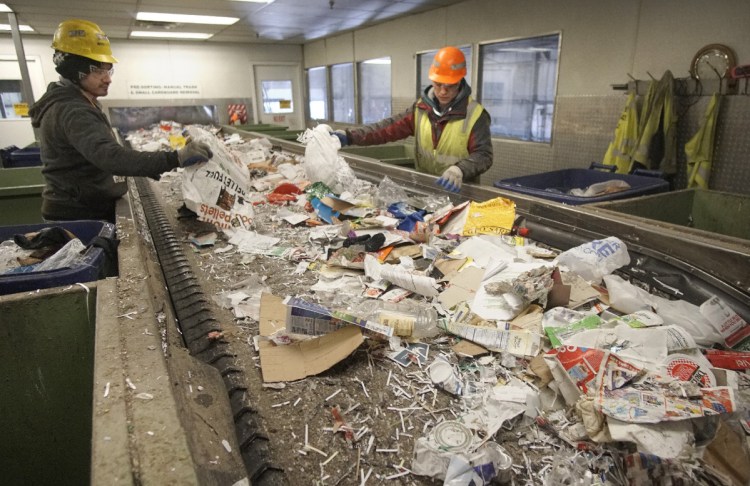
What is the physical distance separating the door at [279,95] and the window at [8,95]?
4868mm

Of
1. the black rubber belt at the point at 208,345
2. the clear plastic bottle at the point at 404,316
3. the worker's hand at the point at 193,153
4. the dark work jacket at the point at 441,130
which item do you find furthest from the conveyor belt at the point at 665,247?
the worker's hand at the point at 193,153

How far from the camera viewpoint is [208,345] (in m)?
1.23

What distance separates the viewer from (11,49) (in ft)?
28.7

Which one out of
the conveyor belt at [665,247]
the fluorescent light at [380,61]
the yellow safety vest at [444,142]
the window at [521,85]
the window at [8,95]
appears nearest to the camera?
the conveyor belt at [665,247]

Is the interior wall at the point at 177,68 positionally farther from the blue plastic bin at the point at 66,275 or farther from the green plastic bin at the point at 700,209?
the green plastic bin at the point at 700,209

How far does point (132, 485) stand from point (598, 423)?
817mm

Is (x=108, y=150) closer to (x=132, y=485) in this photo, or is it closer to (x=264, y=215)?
(x=264, y=215)

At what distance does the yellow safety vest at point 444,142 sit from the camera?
2936 millimetres

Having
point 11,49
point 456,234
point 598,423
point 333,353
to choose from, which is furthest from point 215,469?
point 11,49

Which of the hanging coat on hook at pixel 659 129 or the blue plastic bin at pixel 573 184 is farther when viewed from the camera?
the hanging coat on hook at pixel 659 129

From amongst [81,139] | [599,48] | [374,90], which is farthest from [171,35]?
[81,139]

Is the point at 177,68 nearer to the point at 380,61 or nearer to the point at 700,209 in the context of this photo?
the point at 380,61

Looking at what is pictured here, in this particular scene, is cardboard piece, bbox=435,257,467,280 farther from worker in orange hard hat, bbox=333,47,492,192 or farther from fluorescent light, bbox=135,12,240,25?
fluorescent light, bbox=135,12,240,25

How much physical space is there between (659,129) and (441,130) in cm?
234
